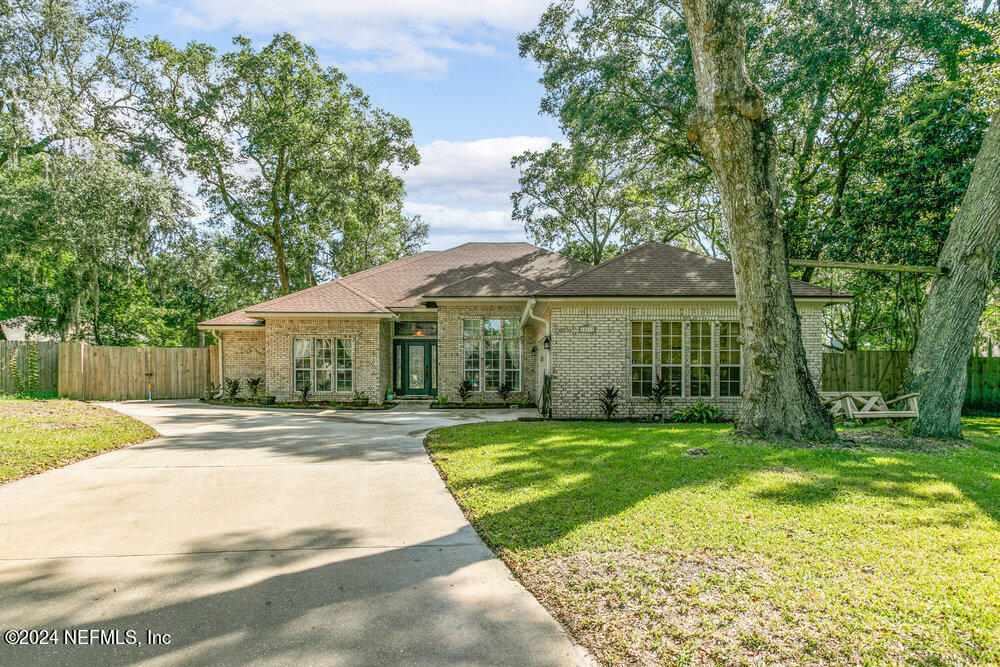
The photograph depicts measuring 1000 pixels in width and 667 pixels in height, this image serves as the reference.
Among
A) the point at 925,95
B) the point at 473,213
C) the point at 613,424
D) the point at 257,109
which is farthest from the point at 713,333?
the point at 473,213

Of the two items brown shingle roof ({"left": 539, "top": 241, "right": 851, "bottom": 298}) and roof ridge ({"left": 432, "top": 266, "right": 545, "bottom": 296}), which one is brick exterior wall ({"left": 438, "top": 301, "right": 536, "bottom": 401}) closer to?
roof ridge ({"left": 432, "top": 266, "right": 545, "bottom": 296})

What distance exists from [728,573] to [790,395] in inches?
225

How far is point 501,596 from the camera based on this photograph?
11.3 ft

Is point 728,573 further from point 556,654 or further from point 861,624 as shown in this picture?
point 556,654

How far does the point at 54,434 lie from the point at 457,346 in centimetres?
1055

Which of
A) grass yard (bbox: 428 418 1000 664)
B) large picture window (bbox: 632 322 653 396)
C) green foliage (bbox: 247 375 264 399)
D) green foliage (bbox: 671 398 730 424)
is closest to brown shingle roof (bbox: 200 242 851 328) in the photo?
large picture window (bbox: 632 322 653 396)

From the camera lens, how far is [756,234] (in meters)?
8.49

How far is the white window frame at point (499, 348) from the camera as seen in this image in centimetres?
1755

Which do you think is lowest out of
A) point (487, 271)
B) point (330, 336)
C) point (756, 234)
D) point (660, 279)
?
point (330, 336)

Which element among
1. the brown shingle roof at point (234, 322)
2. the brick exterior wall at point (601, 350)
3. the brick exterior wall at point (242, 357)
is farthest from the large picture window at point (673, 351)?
the brick exterior wall at point (242, 357)

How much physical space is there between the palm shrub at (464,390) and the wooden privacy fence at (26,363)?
13212 millimetres

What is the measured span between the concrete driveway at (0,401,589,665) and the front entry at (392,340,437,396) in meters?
11.6

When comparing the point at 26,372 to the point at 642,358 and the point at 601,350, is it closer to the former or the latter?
the point at 601,350

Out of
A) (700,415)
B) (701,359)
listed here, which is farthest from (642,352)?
(700,415)
